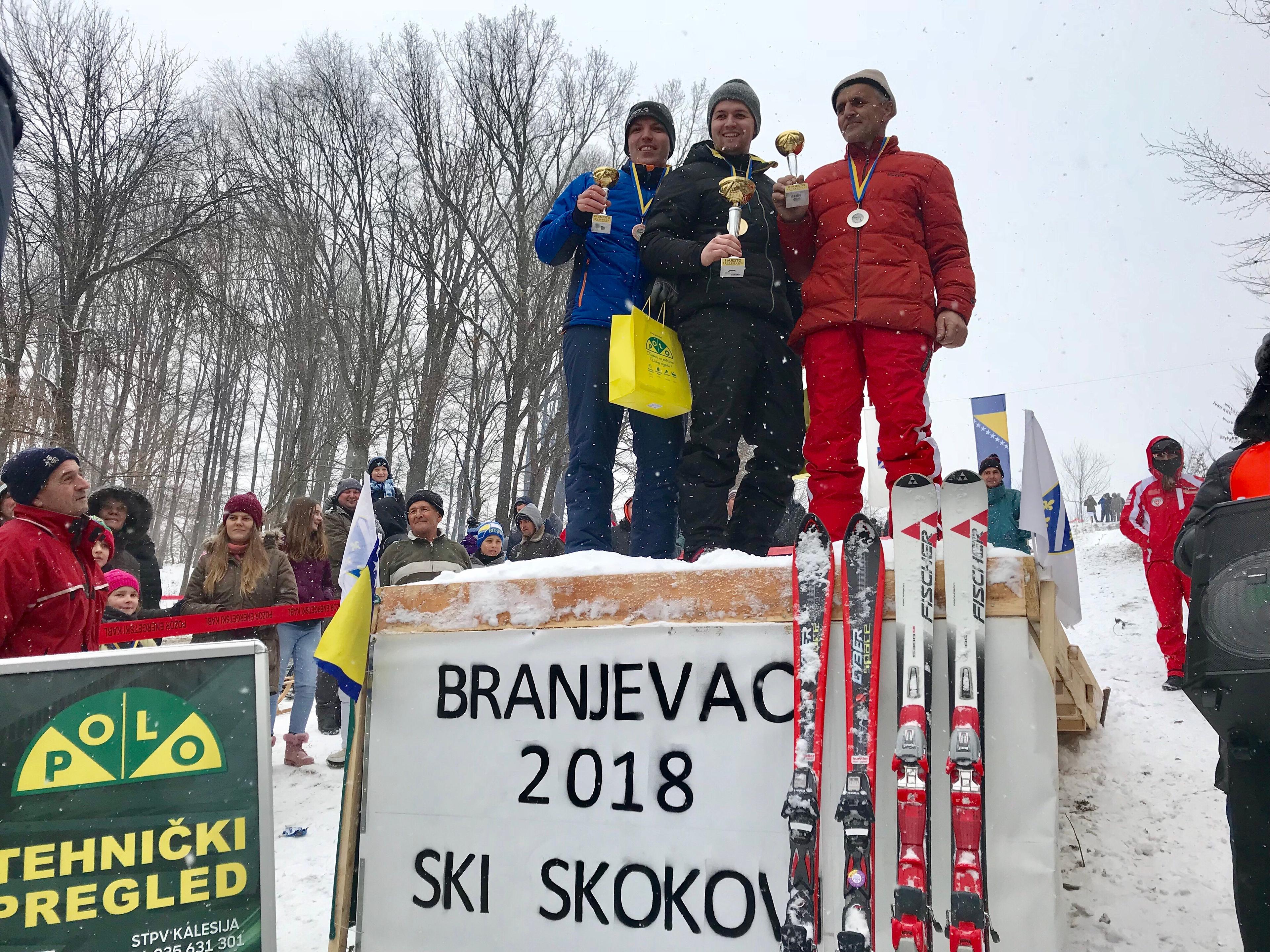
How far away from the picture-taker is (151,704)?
2445 millimetres

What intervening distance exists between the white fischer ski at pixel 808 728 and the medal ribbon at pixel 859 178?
6.25 feet

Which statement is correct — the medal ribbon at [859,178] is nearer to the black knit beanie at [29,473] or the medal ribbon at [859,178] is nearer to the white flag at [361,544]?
the white flag at [361,544]

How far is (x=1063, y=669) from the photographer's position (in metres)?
2.77

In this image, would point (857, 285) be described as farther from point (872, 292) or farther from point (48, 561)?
point (48, 561)

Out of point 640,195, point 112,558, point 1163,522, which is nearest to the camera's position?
point 640,195

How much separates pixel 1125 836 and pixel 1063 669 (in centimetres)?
88

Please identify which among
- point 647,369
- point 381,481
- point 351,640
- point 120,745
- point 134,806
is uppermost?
point 381,481

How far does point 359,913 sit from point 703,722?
1.21 m

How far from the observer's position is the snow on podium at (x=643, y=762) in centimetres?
190

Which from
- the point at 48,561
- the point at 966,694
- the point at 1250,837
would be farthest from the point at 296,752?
the point at 1250,837

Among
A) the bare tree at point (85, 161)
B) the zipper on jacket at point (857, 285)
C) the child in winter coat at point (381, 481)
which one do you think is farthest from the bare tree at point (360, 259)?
the zipper on jacket at point (857, 285)

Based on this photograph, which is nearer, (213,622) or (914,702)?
(914,702)

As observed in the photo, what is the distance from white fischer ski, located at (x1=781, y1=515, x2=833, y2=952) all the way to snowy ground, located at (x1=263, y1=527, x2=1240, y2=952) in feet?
2.03

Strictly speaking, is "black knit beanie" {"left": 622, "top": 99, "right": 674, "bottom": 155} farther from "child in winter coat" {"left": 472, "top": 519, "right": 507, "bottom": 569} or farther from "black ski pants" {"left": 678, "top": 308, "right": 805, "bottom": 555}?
"child in winter coat" {"left": 472, "top": 519, "right": 507, "bottom": 569}
